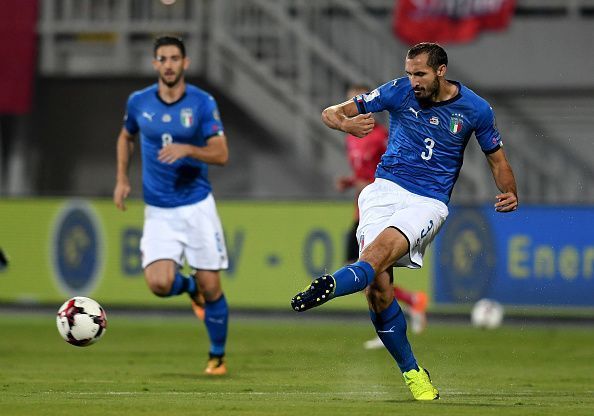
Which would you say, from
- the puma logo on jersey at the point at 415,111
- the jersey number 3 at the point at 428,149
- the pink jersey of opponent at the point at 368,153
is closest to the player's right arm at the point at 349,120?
the puma logo on jersey at the point at 415,111

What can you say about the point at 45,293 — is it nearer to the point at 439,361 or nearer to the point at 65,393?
the point at 439,361

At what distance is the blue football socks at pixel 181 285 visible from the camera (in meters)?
9.81

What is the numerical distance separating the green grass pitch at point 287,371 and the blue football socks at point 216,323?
235 mm

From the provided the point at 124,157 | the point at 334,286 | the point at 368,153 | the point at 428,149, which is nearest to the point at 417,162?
the point at 428,149

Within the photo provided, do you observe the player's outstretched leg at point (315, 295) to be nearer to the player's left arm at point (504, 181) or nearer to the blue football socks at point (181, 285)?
the player's left arm at point (504, 181)

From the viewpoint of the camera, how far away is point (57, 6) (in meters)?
20.2

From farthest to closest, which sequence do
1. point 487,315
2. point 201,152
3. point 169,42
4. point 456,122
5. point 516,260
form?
point 516,260 → point 487,315 → point 169,42 → point 201,152 → point 456,122

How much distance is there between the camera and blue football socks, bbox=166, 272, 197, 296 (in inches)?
386

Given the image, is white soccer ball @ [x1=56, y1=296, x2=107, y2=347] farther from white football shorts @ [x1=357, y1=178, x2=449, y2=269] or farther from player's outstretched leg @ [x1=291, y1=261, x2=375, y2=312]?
player's outstretched leg @ [x1=291, y1=261, x2=375, y2=312]

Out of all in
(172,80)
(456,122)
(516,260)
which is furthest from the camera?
(516,260)

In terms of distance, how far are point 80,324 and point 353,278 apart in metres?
2.41

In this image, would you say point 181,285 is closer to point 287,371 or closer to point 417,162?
point 287,371

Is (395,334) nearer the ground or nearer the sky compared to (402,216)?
nearer the ground

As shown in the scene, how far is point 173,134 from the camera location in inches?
379
